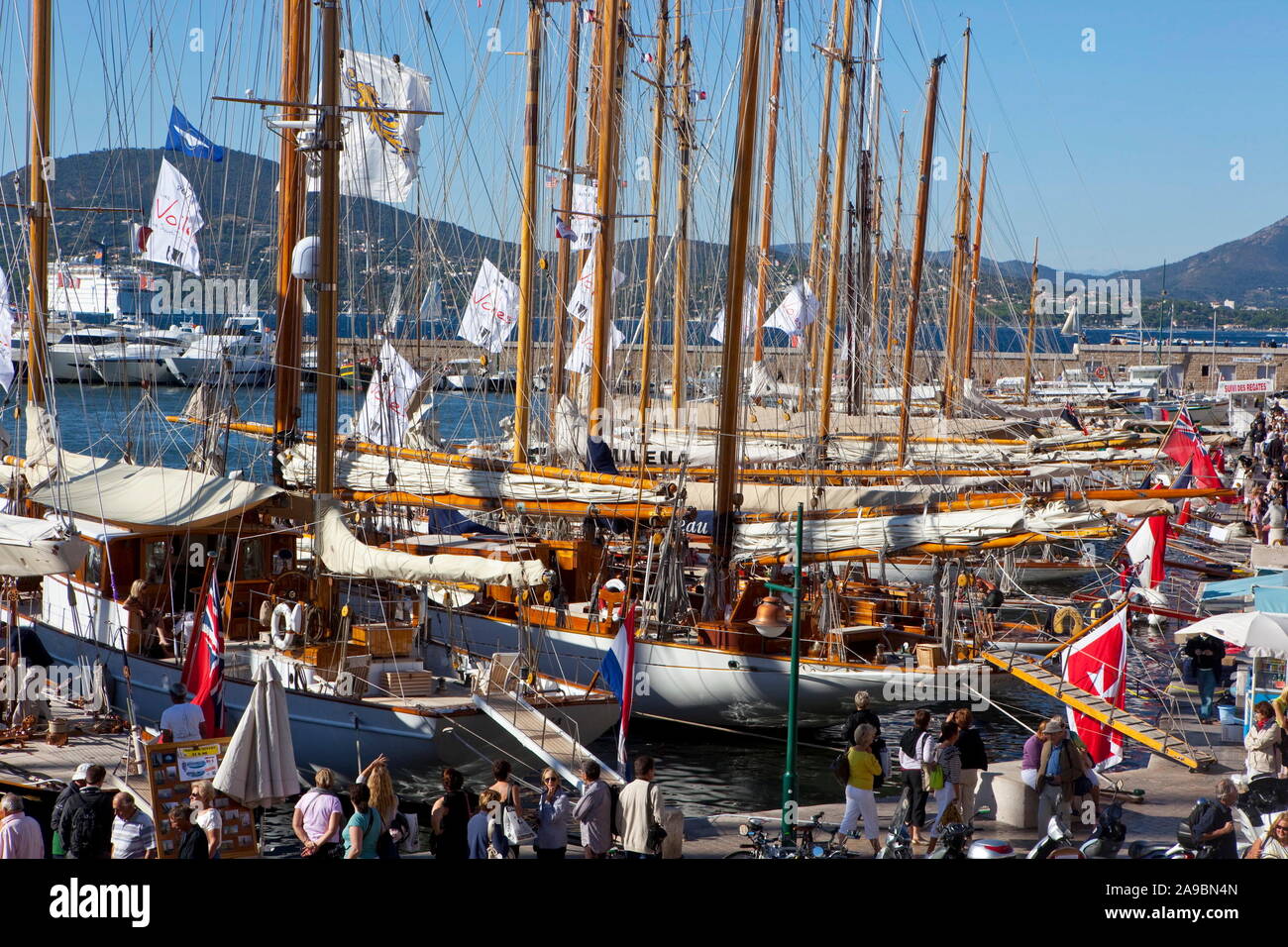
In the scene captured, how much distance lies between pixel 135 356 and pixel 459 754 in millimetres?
100289

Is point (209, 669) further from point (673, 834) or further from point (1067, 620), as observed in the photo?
point (1067, 620)

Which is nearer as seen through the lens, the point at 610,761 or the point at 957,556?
the point at 610,761

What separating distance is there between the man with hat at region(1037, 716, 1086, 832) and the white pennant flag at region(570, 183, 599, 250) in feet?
Answer: 60.0

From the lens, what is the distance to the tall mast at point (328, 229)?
20.6 metres

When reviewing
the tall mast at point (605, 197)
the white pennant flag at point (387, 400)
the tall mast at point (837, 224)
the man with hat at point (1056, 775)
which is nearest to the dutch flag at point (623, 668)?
the man with hat at point (1056, 775)

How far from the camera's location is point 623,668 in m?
17.4

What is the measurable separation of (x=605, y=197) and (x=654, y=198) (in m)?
9.14

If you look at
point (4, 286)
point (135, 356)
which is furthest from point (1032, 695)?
point (135, 356)

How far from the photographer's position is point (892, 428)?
4403cm

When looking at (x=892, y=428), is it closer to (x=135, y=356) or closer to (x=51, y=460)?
(x=51, y=460)

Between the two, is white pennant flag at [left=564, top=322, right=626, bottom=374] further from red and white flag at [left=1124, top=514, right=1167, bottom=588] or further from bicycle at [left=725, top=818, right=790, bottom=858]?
bicycle at [left=725, top=818, right=790, bottom=858]

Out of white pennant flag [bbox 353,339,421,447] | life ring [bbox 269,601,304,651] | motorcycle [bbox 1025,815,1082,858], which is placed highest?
white pennant flag [bbox 353,339,421,447]

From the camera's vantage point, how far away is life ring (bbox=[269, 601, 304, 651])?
20.5 metres

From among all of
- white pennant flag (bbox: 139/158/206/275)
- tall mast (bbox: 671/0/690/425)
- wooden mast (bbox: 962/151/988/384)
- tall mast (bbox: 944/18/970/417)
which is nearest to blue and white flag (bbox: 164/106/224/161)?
white pennant flag (bbox: 139/158/206/275)
